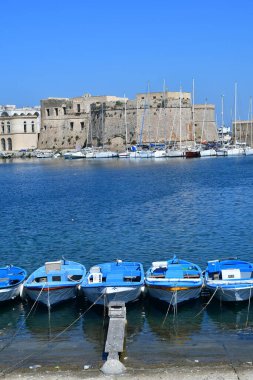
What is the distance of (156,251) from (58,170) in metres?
36.6

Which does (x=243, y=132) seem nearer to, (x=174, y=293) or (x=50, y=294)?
(x=174, y=293)

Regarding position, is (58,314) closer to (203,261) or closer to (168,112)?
(203,261)

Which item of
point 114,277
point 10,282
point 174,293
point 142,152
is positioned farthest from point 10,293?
point 142,152

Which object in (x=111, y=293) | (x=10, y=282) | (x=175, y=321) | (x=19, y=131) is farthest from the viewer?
(x=19, y=131)

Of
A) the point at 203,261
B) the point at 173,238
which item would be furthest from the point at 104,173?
the point at 203,261

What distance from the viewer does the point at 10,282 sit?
13.2 meters

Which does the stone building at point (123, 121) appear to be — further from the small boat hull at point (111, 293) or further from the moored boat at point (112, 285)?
the small boat hull at point (111, 293)

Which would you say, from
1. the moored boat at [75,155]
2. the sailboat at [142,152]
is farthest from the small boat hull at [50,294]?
the moored boat at [75,155]

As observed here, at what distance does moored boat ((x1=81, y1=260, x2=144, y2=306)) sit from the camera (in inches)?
479

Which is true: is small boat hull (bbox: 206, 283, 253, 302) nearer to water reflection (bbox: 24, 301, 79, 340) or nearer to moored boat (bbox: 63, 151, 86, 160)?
water reflection (bbox: 24, 301, 79, 340)

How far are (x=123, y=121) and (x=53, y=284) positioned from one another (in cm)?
5514

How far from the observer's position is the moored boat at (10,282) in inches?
497

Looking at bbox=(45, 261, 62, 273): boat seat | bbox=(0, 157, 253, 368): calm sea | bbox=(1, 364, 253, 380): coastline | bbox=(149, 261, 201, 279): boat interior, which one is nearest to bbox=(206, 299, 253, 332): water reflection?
bbox=(0, 157, 253, 368): calm sea

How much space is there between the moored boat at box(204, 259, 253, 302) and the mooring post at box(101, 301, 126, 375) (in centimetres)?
226
